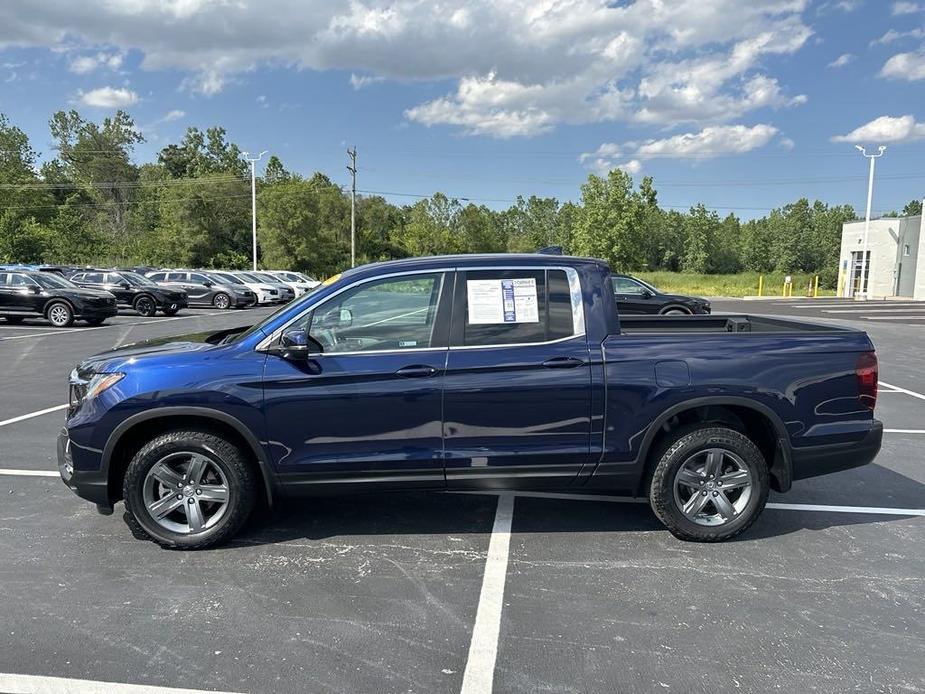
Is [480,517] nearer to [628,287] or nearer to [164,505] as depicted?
[164,505]

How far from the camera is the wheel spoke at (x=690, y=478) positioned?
4.11 meters

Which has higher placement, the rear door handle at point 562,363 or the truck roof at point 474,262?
the truck roof at point 474,262

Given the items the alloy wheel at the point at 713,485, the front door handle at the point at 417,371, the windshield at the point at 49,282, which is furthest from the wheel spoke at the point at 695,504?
the windshield at the point at 49,282

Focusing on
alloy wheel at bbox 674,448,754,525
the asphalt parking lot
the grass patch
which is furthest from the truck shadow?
the grass patch

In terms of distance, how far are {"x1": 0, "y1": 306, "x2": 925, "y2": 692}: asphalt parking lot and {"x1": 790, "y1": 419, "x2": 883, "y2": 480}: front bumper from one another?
0.48m

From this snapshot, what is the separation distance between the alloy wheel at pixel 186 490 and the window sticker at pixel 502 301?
6.08 ft

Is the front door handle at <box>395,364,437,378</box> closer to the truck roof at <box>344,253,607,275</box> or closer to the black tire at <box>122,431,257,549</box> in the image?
the truck roof at <box>344,253,607,275</box>

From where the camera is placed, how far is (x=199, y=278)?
27.8 m

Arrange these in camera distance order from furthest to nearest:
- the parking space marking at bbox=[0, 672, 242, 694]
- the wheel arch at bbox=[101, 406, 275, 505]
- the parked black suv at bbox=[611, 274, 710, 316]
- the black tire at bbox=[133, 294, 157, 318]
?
the black tire at bbox=[133, 294, 157, 318], the parked black suv at bbox=[611, 274, 710, 316], the wheel arch at bbox=[101, 406, 275, 505], the parking space marking at bbox=[0, 672, 242, 694]

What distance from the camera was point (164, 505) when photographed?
3984 millimetres

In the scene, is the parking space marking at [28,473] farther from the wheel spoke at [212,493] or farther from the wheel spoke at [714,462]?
the wheel spoke at [714,462]

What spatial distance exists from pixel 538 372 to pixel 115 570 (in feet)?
8.92

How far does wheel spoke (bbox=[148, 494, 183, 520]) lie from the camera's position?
3.97m

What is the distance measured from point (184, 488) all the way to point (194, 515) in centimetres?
18
